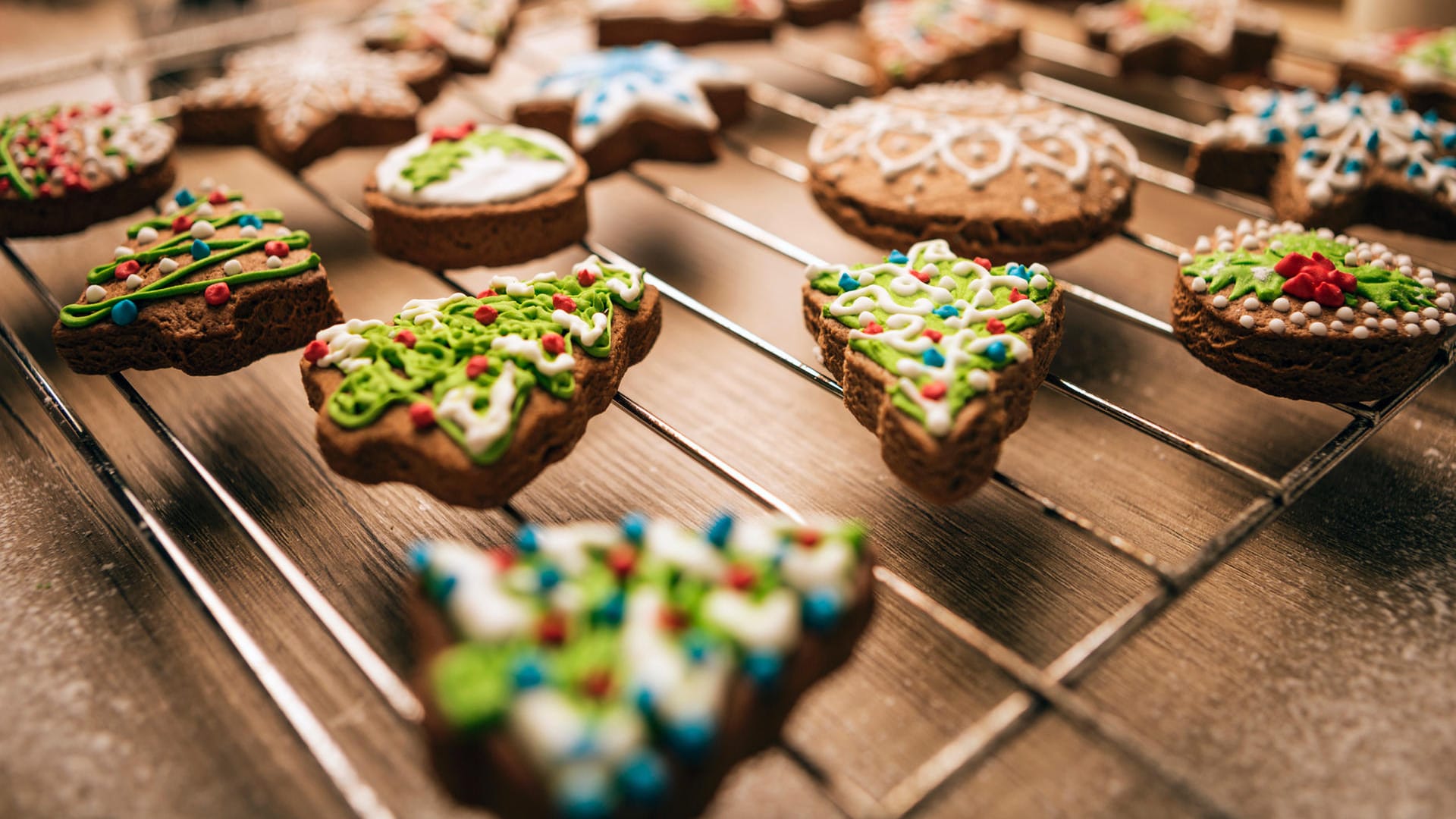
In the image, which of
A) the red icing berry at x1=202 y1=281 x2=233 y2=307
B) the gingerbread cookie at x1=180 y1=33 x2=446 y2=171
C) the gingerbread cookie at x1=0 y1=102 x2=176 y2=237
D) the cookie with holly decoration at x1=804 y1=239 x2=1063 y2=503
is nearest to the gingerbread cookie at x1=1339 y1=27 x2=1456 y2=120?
the cookie with holly decoration at x1=804 y1=239 x2=1063 y2=503

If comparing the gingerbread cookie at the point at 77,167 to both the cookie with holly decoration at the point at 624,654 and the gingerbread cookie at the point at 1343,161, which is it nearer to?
the cookie with holly decoration at the point at 624,654

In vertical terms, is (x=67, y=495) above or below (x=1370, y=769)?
below

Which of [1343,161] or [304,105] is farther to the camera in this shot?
[304,105]

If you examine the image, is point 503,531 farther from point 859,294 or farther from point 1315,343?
point 1315,343

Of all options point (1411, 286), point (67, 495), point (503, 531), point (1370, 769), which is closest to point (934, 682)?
point (1370, 769)

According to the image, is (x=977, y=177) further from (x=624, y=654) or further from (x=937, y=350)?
(x=624, y=654)

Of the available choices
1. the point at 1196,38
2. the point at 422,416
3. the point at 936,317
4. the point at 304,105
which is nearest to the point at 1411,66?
the point at 1196,38
